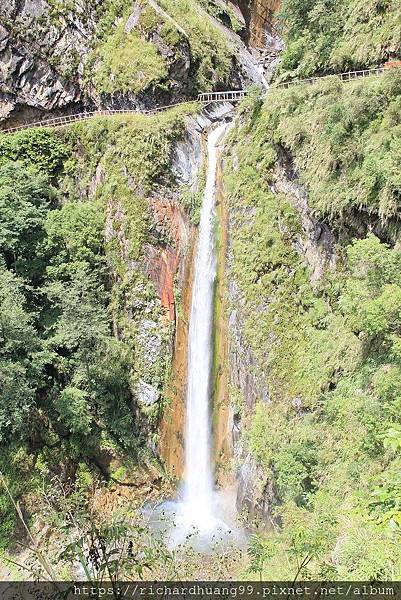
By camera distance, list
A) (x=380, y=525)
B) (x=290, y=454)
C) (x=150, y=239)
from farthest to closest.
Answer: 1. (x=150, y=239)
2. (x=290, y=454)
3. (x=380, y=525)

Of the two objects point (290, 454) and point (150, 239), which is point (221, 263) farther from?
point (290, 454)

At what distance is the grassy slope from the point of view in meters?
7.80

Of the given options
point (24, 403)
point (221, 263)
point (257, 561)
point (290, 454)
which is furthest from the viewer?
point (221, 263)

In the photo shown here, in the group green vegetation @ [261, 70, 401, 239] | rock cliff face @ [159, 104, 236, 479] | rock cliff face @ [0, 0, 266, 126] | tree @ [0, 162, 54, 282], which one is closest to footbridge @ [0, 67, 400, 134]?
rock cliff face @ [0, 0, 266, 126]

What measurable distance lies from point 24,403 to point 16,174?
978 centimetres

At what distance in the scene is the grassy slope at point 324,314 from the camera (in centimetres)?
780

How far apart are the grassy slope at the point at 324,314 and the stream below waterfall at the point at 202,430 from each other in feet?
4.96

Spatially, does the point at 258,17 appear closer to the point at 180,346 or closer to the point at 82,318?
the point at 180,346

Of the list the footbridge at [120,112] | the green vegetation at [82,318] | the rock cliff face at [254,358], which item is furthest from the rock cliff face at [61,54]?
the rock cliff face at [254,358]

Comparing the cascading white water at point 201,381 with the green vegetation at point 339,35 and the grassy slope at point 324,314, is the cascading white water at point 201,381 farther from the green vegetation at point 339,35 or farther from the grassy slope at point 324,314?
the green vegetation at point 339,35

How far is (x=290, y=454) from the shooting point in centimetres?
1048

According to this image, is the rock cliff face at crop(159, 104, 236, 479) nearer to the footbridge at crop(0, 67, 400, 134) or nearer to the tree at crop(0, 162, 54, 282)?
the footbridge at crop(0, 67, 400, 134)

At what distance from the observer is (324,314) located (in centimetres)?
1278

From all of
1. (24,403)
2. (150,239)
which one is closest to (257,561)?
(24,403)
